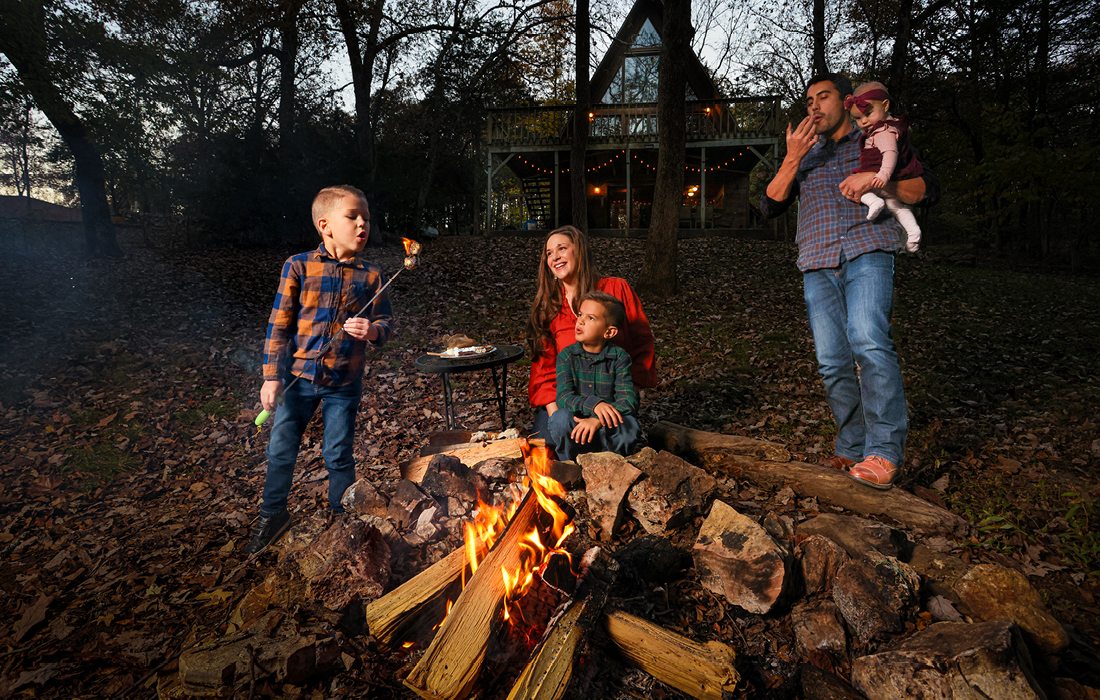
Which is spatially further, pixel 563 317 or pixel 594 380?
pixel 563 317

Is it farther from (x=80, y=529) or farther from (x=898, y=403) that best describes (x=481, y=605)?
(x=80, y=529)

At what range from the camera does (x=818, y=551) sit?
2.40 meters

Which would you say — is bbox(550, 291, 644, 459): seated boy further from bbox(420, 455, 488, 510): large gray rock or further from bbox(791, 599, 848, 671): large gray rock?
bbox(791, 599, 848, 671): large gray rock

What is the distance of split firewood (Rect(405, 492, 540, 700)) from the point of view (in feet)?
6.05

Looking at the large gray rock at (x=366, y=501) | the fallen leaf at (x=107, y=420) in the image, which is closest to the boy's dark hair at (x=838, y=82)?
the large gray rock at (x=366, y=501)

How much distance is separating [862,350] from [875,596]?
143cm

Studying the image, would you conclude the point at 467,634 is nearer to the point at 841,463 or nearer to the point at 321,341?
the point at 321,341

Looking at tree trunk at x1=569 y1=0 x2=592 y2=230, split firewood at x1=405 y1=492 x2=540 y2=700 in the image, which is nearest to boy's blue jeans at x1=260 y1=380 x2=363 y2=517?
split firewood at x1=405 y1=492 x2=540 y2=700

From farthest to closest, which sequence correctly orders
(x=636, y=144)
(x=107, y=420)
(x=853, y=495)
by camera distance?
1. (x=636, y=144)
2. (x=107, y=420)
3. (x=853, y=495)

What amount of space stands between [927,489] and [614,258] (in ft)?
38.7

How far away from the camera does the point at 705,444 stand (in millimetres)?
3852

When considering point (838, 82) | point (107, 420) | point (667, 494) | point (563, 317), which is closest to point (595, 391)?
point (563, 317)

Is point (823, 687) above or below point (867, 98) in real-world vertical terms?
below

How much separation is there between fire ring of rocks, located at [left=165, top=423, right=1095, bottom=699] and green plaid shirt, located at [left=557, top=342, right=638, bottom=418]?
35cm
